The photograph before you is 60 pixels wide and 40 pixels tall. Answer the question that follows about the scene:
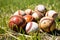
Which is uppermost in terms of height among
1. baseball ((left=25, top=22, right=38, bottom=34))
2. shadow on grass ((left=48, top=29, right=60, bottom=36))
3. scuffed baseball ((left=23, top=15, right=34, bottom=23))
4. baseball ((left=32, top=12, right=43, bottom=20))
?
baseball ((left=32, top=12, right=43, bottom=20))

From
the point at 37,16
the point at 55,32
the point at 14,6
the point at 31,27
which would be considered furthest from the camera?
the point at 14,6

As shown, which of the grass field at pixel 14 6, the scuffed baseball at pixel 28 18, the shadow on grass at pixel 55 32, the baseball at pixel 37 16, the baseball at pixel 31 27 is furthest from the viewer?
the grass field at pixel 14 6

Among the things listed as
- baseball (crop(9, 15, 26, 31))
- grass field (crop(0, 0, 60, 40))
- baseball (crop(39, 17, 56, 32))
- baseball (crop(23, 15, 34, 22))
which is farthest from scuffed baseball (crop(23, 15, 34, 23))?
grass field (crop(0, 0, 60, 40))

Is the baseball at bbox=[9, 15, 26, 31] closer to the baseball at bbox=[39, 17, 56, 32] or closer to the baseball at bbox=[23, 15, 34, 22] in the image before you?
the baseball at bbox=[23, 15, 34, 22]

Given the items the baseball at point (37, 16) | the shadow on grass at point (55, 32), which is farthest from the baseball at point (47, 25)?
the baseball at point (37, 16)

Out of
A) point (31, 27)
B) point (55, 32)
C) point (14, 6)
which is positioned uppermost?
point (14, 6)

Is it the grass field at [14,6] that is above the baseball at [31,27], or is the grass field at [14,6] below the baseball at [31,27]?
above

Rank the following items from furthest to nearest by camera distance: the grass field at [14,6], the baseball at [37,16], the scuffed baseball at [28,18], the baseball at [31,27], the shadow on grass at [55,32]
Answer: the grass field at [14,6] → the baseball at [37,16] → the scuffed baseball at [28,18] → the shadow on grass at [55,32] → the baseball at [31,27]

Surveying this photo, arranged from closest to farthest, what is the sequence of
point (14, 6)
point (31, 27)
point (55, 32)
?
point (31, 27)
point (55, 32)
point (14, 6)

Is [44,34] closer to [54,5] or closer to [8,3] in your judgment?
[54,5]

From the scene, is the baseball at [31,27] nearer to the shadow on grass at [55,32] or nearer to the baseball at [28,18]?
the baseball at [28,18]

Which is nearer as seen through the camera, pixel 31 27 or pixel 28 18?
pixel 31 27

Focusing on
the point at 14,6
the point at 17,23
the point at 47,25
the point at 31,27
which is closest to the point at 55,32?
the point at 47,25

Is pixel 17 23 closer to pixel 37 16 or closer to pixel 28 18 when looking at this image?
pixel 28 18
